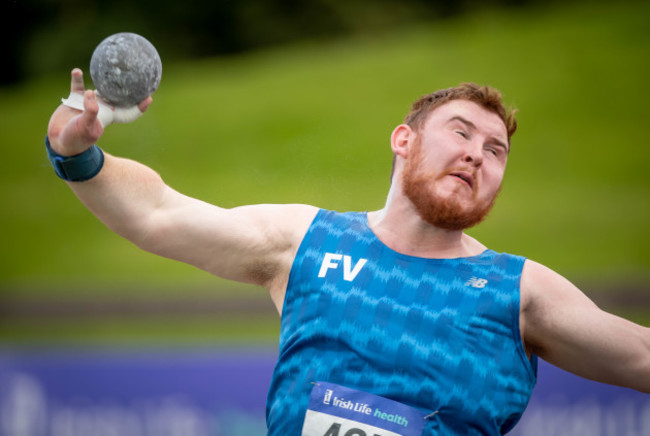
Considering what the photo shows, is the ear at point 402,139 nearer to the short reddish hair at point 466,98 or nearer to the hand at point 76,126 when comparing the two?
the short reddish hair at point 466,98

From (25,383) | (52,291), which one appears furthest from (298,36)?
(25,383)

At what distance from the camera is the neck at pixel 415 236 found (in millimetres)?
2844

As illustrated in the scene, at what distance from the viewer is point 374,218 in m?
3.01

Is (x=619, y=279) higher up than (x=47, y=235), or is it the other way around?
(x=47, y=235)

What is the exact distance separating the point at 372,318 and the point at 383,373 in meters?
0.18

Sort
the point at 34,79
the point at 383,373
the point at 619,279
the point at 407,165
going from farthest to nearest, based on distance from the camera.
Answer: the point at 34,79 < the point at 619,279 < the point at 407,165 < the point at 383,373

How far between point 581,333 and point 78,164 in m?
1.65

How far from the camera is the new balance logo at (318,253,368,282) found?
→ 2.75 m

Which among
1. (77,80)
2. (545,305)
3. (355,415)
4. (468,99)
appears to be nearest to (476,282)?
(545,305)

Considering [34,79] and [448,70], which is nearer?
[448,70]

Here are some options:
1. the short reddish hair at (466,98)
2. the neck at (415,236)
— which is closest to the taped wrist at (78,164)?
the neck at (415,236)

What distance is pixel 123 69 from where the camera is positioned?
2.58m

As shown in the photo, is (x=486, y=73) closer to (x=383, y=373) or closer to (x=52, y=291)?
(x=52, y=291)

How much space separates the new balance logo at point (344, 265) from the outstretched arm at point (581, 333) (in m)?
0.54
